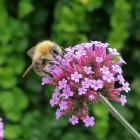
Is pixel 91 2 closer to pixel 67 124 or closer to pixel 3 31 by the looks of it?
pixel 3 31

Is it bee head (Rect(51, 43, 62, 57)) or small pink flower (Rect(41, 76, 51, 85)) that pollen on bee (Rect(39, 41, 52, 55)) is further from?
small pink flower (Rect(41, 76, 51, 85))

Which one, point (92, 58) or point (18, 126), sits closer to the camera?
point (92, 58)

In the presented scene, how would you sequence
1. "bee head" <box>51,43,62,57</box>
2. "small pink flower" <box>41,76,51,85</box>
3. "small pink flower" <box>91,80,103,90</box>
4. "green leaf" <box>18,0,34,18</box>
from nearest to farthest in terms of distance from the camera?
"small pink flower" <box>91,80,103,90</box>
"small pink flower" <box>41,76,51,85</box>
"bee head" <box>51,43,62,57</box>
"green leaf" <box>18,0,34,18</box>

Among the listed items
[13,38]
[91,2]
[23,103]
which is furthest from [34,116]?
[91,2]

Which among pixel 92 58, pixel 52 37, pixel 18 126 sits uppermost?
pixel 52 37

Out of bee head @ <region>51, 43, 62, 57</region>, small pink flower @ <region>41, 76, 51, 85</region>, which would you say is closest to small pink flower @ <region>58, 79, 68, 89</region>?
small pink flower @ <region>41, 76, 51, 85</region>

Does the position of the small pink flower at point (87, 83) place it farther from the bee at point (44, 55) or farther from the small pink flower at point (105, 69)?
the bee at point (44, 55)
